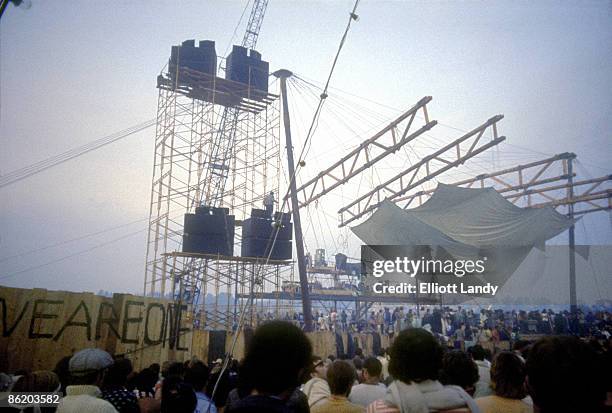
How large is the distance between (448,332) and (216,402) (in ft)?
57.3

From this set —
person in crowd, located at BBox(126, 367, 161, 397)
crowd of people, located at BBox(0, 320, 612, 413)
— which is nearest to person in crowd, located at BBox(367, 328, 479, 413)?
crowd of people, located at BBox(0, 320, 612, 413)

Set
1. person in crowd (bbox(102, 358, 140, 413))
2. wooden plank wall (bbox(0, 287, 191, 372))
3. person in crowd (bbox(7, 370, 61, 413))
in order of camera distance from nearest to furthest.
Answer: person in crowd (bbox(7, 370, 61, 413)) → person in crowd (bbox(102, 358, 140, 413)) → wooden plank wall (bbox(0, 287, 191, 372))

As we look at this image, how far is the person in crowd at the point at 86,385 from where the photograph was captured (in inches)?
123

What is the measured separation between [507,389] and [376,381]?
66.9 inches

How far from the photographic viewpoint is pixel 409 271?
1906cm

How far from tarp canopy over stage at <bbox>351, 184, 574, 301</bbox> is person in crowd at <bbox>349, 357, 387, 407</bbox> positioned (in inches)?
547

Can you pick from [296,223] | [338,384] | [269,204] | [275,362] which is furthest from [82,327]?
[269,204]

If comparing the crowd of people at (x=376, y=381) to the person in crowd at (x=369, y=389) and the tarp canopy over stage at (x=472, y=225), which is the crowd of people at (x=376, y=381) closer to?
the person in crowd at (x=369, y=389)

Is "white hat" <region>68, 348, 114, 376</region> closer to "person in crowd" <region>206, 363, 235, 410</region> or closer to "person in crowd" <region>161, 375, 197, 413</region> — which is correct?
"person in crowd" <region>161, 375, 197, 413</region>

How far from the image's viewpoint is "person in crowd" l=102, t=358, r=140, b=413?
3.74m

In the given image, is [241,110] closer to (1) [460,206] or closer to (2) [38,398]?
(1) [460,206]

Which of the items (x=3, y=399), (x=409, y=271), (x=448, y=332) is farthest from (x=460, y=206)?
(x=3, y=399)

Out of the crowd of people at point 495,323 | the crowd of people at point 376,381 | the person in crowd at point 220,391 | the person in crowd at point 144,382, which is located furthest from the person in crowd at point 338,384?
the crowd of people at point 495,323

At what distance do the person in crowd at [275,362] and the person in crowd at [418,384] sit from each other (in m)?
0.77
